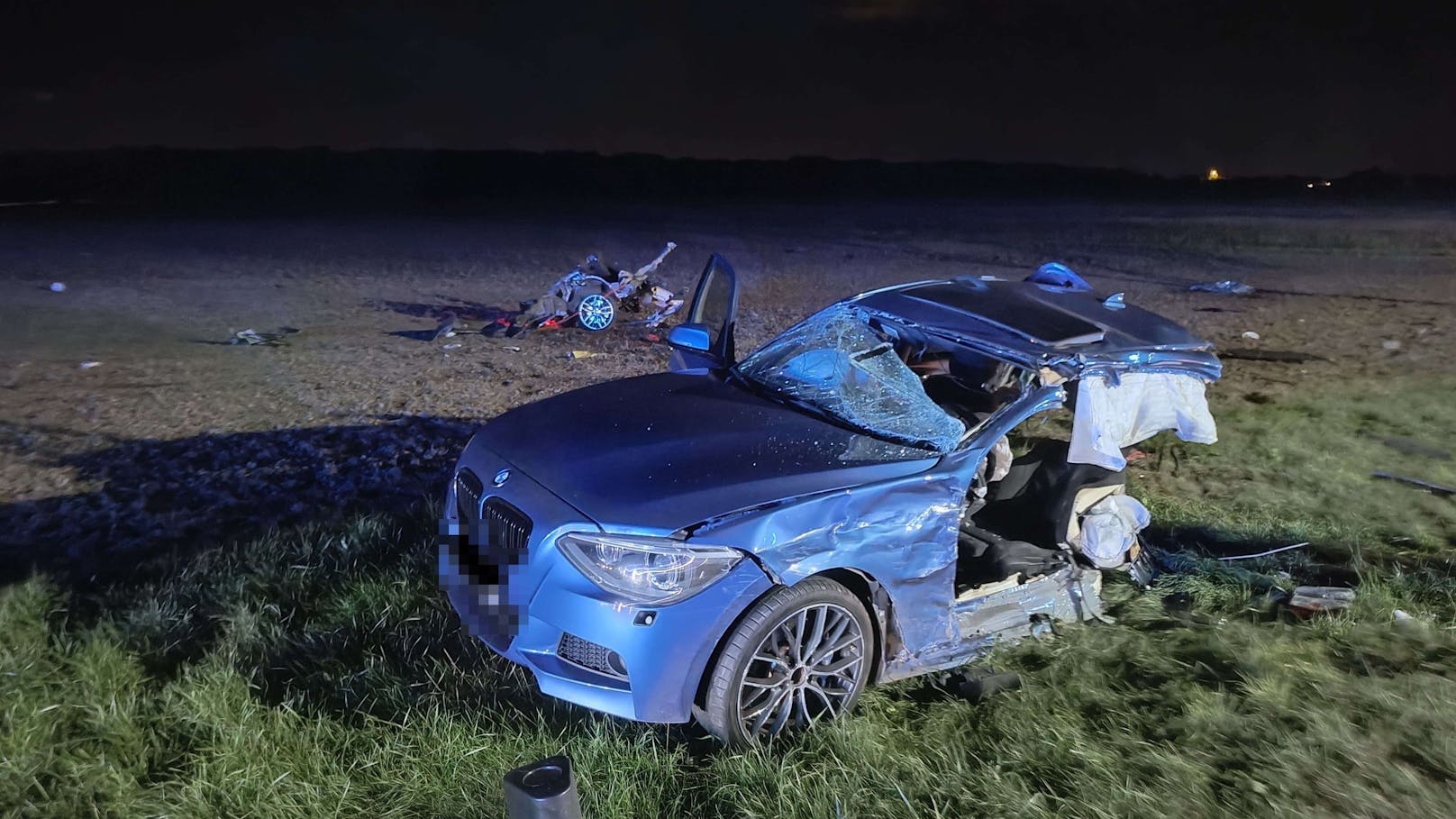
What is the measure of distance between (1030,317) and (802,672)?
6.33ft

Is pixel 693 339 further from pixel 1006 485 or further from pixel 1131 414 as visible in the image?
pixel 1131 414

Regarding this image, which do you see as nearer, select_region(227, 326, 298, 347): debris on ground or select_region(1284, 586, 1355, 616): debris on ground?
select_region(1284, 586, 1355, 616): debris on ground

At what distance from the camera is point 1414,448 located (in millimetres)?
6758

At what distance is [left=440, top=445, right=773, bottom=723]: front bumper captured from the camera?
2902 millimetres

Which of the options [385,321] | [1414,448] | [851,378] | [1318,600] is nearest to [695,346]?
[851,378]

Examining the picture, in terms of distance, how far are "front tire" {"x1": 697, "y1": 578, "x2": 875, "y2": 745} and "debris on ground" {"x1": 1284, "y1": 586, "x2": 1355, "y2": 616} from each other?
7.05 feet

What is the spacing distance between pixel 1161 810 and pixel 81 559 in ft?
15.5

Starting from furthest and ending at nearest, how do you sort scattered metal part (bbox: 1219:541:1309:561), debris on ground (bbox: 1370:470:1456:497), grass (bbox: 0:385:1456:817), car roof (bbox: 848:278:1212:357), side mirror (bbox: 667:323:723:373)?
1. debris on ground (bbox: 1370:470:1456:497)
2. scattered metal part (bbox: 1219:541:1309:561)
3. side mirror (bbox: 667:323:723:373)
4. car roof (bbox: 848:278:1212:357)
5. grass (bbox: 0:385:1456:817)

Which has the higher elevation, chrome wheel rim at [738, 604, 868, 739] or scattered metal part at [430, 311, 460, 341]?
chrome wheel rim at [738, 604, 868, 739]

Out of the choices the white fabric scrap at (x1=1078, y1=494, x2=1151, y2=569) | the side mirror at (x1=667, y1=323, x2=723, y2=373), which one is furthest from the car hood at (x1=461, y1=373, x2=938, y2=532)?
the white fabric scrap at (x1=1078, y1=494, x2=1151, y2=569)

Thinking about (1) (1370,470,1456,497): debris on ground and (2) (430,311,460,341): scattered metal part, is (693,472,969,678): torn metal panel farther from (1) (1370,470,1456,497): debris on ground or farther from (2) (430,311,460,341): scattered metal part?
(2) (430,311,460,341): scattered metal part

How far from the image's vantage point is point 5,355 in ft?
27.0

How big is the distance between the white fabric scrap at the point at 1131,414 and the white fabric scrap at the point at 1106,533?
0.90 feet

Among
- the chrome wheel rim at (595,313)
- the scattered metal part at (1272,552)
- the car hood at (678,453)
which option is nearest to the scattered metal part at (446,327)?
the chrome wheel rim at (595,313)
